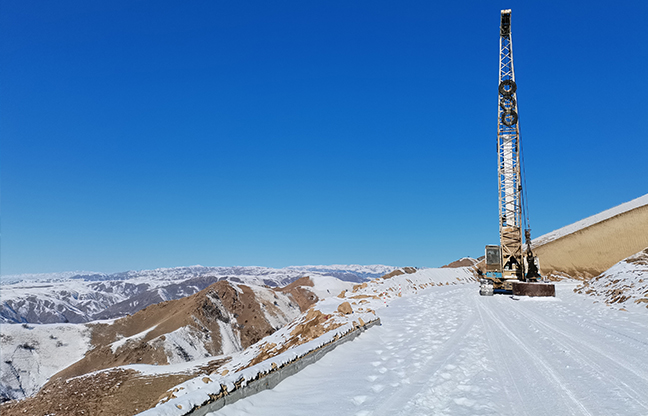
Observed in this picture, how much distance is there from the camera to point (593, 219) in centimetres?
4853

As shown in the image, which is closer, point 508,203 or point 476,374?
point 476,374

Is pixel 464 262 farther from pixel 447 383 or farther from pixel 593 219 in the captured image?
pixel 447 383

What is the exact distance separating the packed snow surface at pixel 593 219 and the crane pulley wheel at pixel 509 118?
841 inches

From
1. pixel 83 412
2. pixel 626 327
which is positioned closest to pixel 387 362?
pixel 626 327

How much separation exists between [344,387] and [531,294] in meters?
19.1

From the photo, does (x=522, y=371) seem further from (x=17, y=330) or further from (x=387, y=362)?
(x=17, y=330)

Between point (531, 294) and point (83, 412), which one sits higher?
point (531, 294)

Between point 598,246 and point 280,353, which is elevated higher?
point 598,246

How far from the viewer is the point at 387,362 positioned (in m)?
7.56

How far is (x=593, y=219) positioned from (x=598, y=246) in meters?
8.56

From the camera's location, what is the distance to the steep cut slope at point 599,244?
3959cm

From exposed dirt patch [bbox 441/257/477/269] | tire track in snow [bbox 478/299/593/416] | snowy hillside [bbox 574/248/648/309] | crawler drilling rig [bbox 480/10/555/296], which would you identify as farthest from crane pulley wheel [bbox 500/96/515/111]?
exposed dirt patch [bbox 441/257/477/269]

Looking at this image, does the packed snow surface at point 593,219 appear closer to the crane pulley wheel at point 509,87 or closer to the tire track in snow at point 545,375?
the crane pulley wheel at point 509,87

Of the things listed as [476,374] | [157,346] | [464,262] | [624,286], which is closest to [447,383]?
[476,374]
